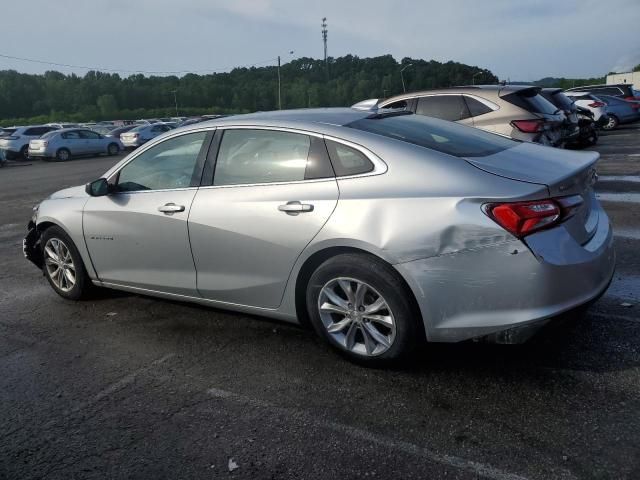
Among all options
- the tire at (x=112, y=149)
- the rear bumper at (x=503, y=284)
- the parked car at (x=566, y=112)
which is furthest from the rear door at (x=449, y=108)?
the tire at (x=112, y=149)

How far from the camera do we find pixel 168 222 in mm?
4312

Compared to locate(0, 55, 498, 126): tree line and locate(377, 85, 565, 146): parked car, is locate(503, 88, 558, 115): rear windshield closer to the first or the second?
locate(377, 85, 565, 146): parked car

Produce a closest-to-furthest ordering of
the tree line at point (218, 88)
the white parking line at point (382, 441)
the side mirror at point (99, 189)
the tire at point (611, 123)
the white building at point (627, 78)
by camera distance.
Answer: the white parking line at point (382, 441) < the side mirror at point (99, 189) < the tire at point (611, 123) < the white building at point (627, 78) < the tree line at point (218, 88)

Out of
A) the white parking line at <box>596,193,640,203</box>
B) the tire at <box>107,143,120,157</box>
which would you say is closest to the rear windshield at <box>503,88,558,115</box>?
the white parking line at <box>596,193,640,203</box>

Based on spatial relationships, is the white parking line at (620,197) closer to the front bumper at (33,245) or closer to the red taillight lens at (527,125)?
the red taillight lens at (527,125)

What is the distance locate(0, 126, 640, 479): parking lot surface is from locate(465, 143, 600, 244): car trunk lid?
2.27ft

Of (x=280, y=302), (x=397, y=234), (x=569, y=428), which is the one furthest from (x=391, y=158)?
(x=569, y=428)

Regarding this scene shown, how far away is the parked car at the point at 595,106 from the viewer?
67.7ft

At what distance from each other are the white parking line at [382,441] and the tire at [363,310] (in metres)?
0.60

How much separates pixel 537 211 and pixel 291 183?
149 centimetres

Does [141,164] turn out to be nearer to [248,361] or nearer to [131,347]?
[131,347]

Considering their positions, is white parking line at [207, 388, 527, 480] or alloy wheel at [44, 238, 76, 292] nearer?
white parking line at [207, 388, 527, 480]

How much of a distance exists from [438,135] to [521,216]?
3.58ft

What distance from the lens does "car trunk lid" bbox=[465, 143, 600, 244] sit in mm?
3307
